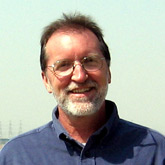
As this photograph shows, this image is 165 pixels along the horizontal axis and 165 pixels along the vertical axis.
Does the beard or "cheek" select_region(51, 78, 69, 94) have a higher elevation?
"cheek" select_region(51, 78, 69, 94)

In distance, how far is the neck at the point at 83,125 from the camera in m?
5.20

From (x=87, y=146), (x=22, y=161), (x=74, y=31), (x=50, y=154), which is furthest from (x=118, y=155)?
(x=74, y=31)

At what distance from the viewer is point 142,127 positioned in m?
5.33

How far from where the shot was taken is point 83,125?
5.23m

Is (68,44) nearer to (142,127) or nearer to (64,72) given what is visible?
(64,72)

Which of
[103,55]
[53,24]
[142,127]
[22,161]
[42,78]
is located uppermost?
[53,24]

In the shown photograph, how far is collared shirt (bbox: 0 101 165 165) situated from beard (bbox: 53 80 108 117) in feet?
0.91

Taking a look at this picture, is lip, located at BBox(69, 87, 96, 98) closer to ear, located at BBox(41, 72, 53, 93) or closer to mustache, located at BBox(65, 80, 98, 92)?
mustache, located at BBox(65, 80, 98, 92)

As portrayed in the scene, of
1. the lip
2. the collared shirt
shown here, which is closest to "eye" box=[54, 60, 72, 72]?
the lip

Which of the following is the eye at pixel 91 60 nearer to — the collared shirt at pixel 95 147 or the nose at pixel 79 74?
the nose at pixel 79 74

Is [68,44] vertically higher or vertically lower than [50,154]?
higher

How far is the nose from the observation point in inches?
193

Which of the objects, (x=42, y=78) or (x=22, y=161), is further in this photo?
(x=42, y=78)

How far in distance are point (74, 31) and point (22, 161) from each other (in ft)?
5.53
